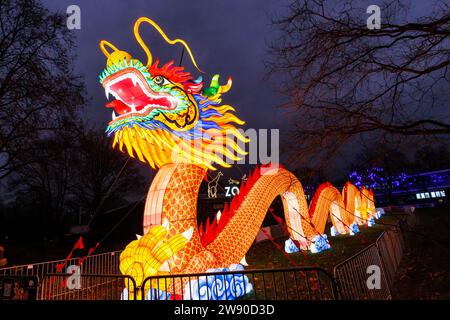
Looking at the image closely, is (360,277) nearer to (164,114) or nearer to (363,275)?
(363,275)

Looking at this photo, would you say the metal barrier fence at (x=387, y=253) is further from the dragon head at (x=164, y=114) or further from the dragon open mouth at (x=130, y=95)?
the dragon open mouth at (x=130, y=95)

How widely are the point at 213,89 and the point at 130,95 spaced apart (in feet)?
6.81

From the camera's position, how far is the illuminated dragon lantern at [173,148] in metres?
5.42

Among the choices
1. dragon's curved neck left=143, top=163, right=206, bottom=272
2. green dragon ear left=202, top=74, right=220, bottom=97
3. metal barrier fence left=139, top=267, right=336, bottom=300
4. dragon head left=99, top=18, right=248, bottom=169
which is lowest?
metal barrier fence left=139, top=267, right=336, bottom=300

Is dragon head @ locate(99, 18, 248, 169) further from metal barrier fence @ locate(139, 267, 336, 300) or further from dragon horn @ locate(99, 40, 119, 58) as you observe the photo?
metal barrier fence @ locate(139, 267, 336, 300)

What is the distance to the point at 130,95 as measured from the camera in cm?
564

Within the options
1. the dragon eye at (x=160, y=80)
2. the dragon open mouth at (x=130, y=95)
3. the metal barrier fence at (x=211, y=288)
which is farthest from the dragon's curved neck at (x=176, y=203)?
the dragon eye at (x=160, y=80)

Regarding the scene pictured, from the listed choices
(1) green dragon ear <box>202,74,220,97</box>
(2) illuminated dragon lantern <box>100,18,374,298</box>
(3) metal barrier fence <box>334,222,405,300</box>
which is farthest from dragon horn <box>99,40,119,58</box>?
(3) metal barrier fence <box>334,222,405,300</box>

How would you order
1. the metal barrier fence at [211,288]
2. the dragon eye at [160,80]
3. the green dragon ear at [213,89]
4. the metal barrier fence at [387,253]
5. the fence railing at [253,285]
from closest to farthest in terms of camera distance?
the fence railing at [253,285] < the metal barrier fence at [211,288] < the dragon eye at [160,80] < the metal barrier fence at [387,253] < the green dragon ear at [213,89]

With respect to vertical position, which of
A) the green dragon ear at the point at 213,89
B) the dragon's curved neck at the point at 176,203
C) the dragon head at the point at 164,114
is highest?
the green dragon ear at the point at 213,89

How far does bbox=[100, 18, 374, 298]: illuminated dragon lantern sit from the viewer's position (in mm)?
5418

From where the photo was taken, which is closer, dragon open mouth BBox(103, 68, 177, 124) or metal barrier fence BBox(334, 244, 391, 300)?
metal barrier fence BBox(334, 244, 391, 300)

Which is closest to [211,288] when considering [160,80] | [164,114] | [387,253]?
[164,114]

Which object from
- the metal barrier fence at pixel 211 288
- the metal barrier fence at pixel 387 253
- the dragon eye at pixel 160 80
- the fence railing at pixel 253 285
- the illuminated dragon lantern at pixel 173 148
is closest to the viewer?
the fence railing at pixel 253 285
